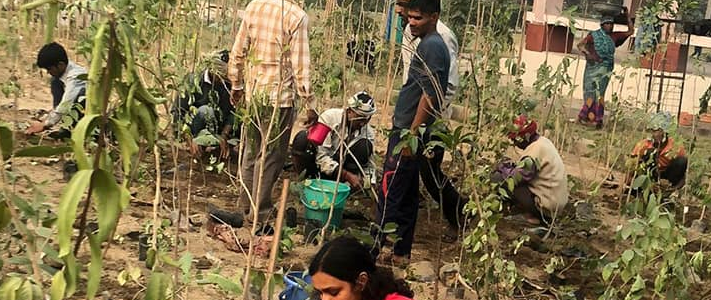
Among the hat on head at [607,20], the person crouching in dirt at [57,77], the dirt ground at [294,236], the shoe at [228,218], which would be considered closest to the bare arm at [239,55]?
the dirt ground at [294,236]

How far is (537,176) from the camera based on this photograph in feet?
14.4

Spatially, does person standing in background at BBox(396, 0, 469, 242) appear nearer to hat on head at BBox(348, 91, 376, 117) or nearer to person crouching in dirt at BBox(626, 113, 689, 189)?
hat on head at BBox(348, 91, 376, 117)

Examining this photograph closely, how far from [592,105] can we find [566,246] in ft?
11.4


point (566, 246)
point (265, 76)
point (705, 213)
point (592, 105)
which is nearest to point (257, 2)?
point (265, 76)

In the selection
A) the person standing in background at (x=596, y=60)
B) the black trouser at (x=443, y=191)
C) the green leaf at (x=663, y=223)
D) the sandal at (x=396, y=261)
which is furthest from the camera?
the person standing in background at (x=596, y=60)

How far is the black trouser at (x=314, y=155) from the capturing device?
4.41 m

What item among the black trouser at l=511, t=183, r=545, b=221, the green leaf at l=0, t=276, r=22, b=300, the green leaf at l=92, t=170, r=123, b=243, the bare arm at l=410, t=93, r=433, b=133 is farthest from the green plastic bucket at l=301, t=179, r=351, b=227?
the green leaf at l=92, t=170, r=123, b=243

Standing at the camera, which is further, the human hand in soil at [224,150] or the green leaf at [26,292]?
the human hand in soil at [224,150]

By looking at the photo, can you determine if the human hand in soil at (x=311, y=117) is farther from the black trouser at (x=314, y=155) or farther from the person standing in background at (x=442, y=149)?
the person standing in background at (x=442, y=149)

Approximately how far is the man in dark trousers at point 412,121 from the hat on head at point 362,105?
419 mm

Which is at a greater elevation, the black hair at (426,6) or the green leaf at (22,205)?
the black hair at (426,6)

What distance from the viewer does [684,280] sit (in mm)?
2459

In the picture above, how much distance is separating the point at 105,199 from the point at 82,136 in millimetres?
82

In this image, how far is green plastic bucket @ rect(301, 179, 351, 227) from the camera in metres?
3.84
